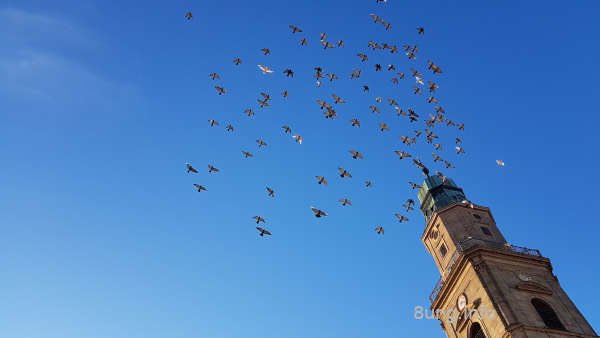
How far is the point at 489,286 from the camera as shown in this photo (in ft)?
145

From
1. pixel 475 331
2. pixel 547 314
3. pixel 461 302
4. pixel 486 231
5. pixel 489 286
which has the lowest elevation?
pixel 547 314

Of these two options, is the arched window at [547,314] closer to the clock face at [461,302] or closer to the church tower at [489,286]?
the church tower at [489,286]

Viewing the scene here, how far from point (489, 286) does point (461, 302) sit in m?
3.26

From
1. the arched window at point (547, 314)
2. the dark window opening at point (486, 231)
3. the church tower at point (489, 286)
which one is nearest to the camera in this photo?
the church tower at point (489, 286)

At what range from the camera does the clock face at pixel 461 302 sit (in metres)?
46.2

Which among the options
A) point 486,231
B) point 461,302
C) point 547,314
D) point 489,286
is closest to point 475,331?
point 461,302

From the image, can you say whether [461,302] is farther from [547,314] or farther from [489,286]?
[547,314]

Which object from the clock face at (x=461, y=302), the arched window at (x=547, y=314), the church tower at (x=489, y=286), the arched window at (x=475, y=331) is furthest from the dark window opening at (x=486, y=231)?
the arched window at (x=475, y=331)

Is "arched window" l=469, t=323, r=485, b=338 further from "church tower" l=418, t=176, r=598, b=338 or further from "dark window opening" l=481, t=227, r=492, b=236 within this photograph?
"dark window opening" l=481, t=227, r=492, b=236

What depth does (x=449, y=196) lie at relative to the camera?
59.2 metres

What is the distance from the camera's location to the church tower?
4209cm

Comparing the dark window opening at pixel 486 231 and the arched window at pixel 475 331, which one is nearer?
the arched window at pixel 475 331

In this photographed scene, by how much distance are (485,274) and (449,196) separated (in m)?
14.8

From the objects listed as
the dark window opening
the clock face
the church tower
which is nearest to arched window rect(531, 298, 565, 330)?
the church tower
